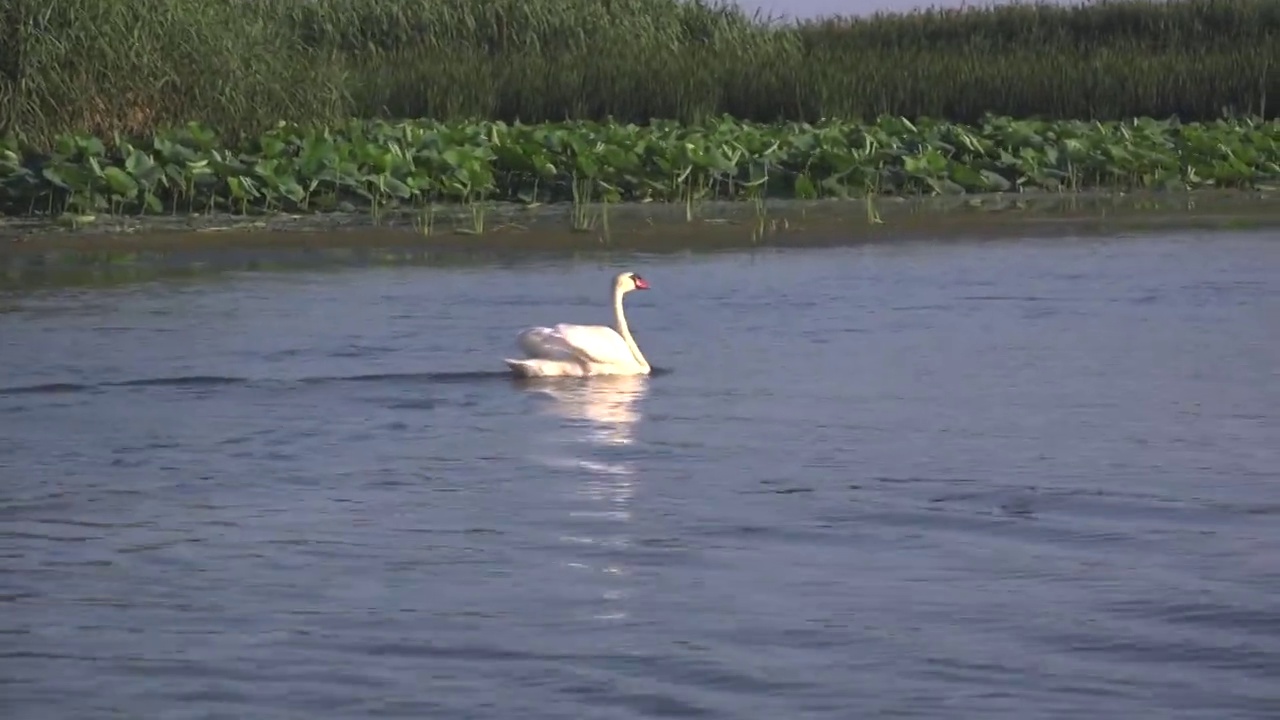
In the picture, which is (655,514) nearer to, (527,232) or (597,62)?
(527,232)

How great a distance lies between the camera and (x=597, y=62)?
96.8 ft

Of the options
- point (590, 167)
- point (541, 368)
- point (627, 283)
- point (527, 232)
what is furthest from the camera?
point (590, 167)

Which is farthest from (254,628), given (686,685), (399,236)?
(399,236)

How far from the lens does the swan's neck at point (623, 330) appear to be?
12.2 meters

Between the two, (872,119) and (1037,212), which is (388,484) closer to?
(1037,212)

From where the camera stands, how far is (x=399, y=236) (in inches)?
765

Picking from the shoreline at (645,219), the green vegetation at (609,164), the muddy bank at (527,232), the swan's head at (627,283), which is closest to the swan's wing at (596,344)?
the swan's head at (627,283)

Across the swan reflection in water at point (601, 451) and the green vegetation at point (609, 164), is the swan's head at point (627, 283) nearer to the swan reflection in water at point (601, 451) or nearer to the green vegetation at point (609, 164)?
the swan reflection in water at point (601, 451)

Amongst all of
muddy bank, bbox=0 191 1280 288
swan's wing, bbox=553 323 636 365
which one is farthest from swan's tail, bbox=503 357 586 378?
muddy bank, bbox=0 191 1280 288

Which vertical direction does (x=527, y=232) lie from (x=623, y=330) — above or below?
above

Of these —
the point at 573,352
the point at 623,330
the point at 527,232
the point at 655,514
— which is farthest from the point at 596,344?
the point at 527,232

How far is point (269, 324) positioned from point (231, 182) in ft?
18.8

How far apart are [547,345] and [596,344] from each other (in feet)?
0.77

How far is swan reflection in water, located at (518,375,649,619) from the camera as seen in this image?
780cm
